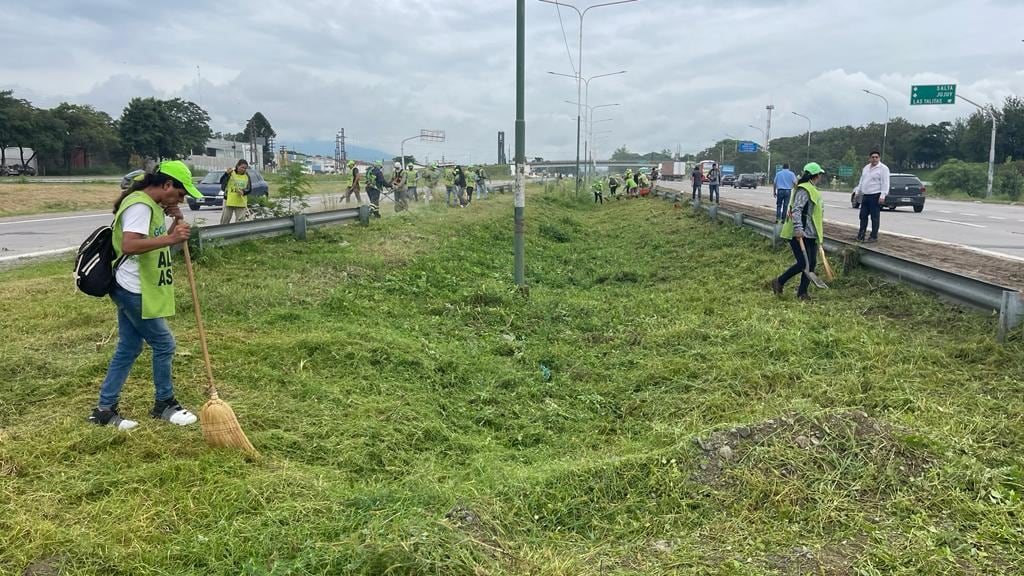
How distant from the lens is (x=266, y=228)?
10602 mm

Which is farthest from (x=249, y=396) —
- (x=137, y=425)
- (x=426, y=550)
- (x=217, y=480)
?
(x=426, y=550)

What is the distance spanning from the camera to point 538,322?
27.3 feet

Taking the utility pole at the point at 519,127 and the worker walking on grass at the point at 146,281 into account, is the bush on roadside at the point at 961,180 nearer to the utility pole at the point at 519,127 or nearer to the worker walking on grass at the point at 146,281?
the utility pole at the point at 519,127

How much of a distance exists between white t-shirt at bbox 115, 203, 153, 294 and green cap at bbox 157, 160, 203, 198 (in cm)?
27

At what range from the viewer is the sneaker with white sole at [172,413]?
4238 mm

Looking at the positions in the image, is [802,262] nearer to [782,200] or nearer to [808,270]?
[808,270]

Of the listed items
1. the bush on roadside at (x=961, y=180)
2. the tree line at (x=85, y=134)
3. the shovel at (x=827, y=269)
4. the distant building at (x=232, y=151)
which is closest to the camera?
the shovel at (x=827, y=269)

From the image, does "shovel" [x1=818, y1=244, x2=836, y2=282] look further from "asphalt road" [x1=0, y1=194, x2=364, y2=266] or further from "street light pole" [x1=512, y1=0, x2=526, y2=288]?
"asphalt road" [x1=0, y1=194, x2=364, y2=266]

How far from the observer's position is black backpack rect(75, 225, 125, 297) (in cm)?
406

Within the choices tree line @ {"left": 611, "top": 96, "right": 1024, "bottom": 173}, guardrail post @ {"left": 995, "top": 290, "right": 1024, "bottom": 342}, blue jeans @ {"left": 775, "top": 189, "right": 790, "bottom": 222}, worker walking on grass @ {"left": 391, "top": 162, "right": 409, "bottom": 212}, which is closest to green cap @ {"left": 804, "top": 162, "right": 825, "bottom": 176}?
guardrail post @ {"left": 995, "top": 290, "right": 1024, "bottom": 342}

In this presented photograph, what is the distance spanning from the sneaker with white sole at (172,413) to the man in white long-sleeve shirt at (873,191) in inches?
428

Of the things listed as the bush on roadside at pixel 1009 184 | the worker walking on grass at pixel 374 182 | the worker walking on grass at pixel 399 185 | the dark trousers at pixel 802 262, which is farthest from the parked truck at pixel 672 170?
the dark trousers at pixel 802 262

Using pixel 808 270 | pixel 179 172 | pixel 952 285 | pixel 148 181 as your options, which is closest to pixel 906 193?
pixel 808 270

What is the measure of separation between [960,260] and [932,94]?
37606 millimetres
